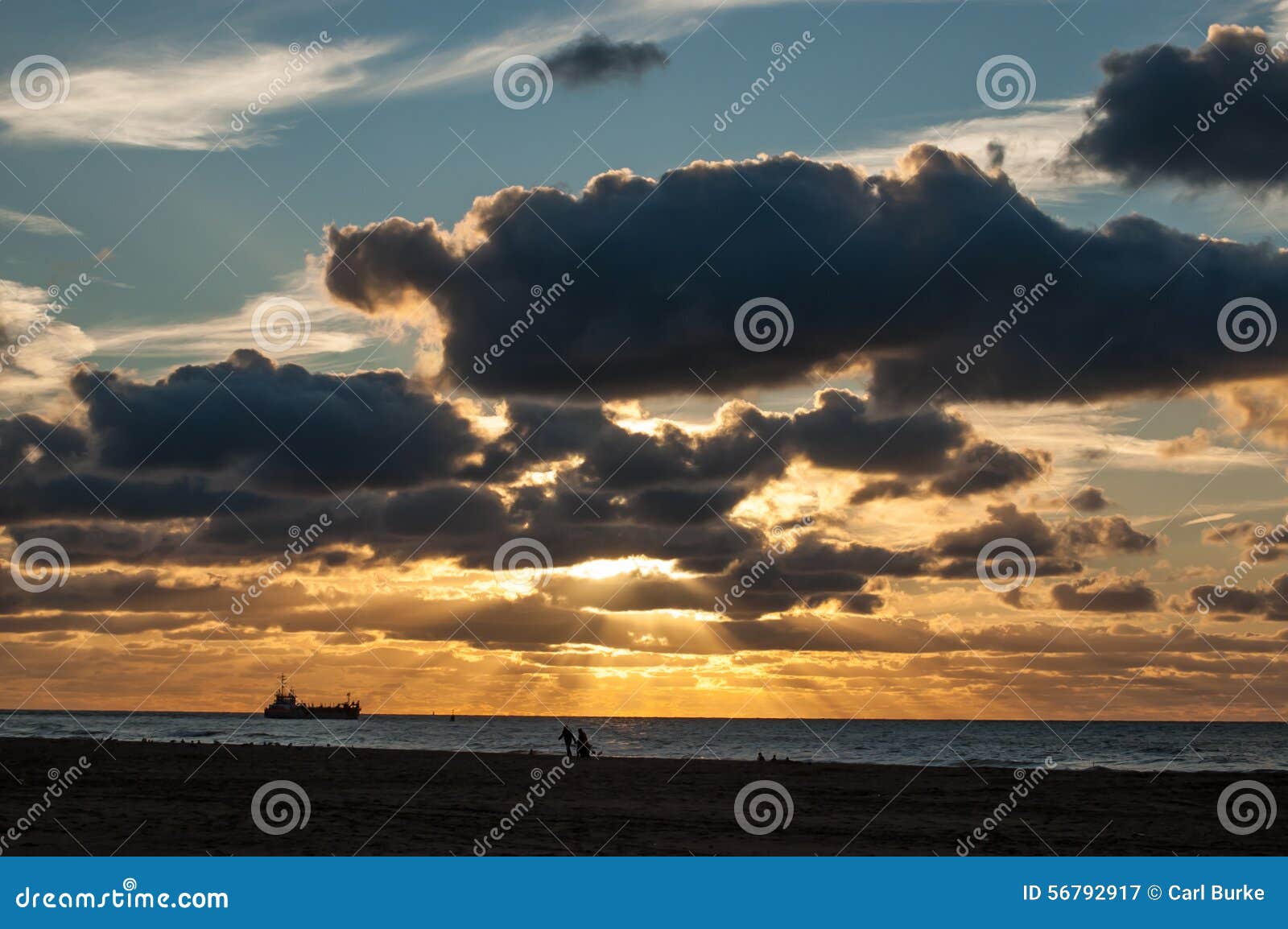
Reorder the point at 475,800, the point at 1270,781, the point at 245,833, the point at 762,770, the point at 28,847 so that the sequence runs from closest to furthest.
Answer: the point at 28,847 < the point at 245,833 < the point at 475,800 < the point at 1270,781 < the point at 762,770

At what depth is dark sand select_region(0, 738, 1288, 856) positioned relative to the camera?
26875 mm

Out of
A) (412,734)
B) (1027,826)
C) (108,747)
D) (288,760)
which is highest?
(412,734)

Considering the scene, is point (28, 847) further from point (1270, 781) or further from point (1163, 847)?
point (1270, 781)

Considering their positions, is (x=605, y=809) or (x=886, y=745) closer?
(x=605, y=809)

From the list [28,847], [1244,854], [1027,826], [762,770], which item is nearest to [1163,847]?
[1244,854]

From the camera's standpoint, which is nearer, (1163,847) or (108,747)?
(1163,847)

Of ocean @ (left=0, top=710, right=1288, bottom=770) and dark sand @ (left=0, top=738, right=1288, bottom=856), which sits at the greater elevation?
ocean @ (left=0, top=710, right=1288, bottom=770)

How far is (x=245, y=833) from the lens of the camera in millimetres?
27109

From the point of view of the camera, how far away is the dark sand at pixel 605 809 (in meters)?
26.9

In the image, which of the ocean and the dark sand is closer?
the dark sand

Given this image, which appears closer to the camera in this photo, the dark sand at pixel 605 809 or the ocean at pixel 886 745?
the dark sand at pixel 605 809

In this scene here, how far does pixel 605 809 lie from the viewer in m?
33.6

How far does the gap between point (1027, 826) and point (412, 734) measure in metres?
111

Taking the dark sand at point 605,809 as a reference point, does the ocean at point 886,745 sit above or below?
above
